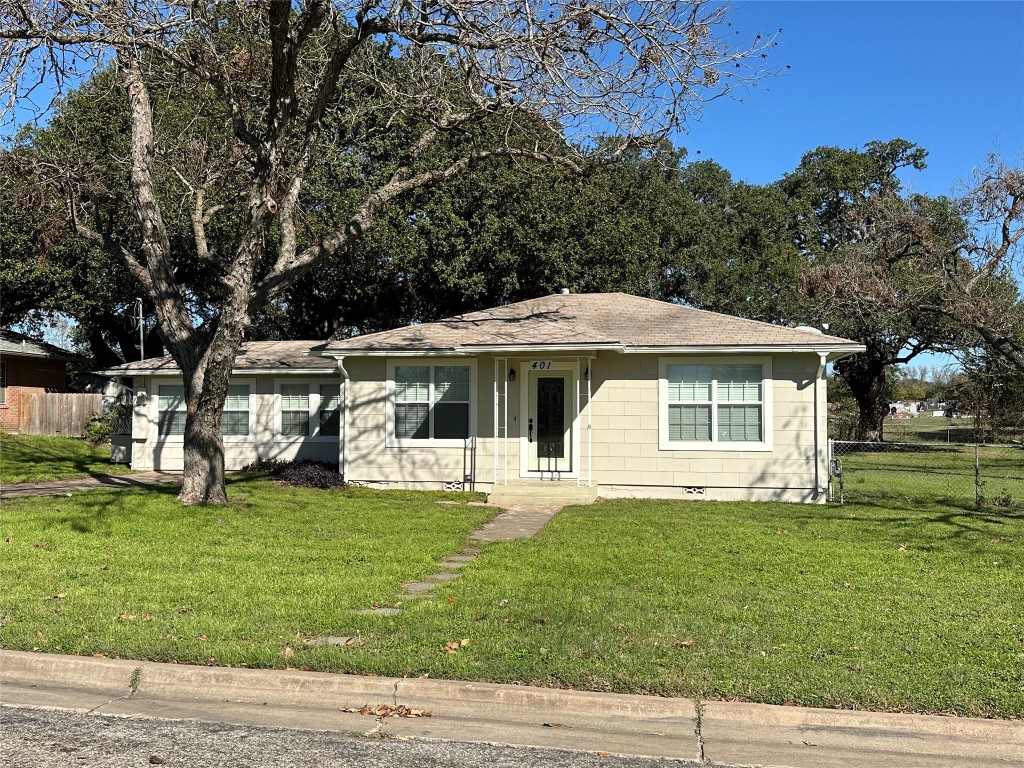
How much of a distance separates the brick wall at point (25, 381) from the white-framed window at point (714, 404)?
2337 centimetres

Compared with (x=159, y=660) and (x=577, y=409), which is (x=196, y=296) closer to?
(x=577, y=409)

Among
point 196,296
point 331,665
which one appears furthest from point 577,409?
point 196,296

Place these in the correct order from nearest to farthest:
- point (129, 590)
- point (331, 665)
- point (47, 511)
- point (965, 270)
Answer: point (331, 665)
point (129, 590)
point (47, 511)
point (965, 270)

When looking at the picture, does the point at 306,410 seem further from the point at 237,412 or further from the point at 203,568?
the point at 203,568

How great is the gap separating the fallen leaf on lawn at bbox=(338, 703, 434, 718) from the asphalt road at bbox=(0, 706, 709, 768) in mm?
290

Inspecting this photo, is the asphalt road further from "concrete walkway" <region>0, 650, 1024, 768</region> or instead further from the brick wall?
the brick wall

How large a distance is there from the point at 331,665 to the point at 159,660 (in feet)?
3.93

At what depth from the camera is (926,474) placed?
70.1 ft

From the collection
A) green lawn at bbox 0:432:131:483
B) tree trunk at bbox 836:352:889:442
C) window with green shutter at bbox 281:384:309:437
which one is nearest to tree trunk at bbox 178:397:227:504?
green lawn at bbox 0:432:131:483

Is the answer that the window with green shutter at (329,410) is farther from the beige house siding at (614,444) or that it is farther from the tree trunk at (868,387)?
the tree trunk at (868,387)

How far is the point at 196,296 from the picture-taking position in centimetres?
3284

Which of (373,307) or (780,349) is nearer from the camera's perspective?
(780,349)

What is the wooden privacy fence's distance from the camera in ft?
91.4

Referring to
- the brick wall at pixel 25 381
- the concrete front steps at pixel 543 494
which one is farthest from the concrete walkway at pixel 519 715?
the brick wall at pixel 25 381
